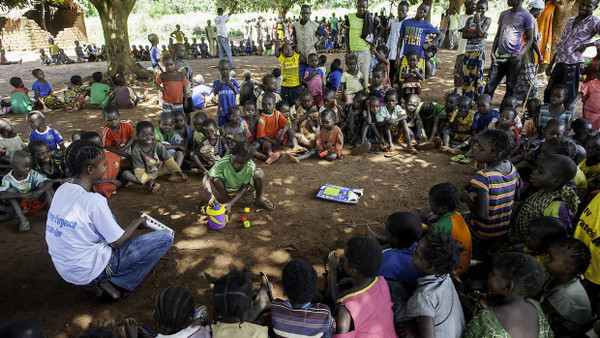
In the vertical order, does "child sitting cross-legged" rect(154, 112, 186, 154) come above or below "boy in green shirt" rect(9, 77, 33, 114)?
below

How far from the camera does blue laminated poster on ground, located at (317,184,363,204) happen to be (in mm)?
4105

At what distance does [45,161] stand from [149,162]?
1212 millimetres

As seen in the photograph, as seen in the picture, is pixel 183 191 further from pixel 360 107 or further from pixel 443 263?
pixel 443 263

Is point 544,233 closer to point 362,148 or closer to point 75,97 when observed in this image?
point 362,148

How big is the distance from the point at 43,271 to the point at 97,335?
211 centimetres

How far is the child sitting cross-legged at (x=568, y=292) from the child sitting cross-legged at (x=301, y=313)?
137 centimetres

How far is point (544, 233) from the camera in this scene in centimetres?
230

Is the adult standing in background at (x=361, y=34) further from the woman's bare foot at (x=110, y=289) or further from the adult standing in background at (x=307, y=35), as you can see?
the woman's bare foot at (x=110, y=289)

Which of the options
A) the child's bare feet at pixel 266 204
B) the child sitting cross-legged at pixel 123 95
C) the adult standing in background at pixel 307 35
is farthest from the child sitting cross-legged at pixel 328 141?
the child sitting cross-legged at pixel 123 95

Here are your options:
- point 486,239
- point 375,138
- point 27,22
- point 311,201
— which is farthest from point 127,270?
point 27,22

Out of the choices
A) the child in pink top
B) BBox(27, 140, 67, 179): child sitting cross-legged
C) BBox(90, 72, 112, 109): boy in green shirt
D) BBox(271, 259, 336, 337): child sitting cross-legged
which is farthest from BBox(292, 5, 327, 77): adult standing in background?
BBox(271, 259, 336, 337): child sitting cross-legged

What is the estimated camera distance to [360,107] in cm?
584

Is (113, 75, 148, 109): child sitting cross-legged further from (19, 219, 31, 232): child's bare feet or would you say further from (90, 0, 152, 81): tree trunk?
(19, 219, 31, 232): child's bare feet

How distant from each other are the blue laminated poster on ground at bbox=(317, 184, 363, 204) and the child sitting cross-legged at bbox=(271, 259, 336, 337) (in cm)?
218
